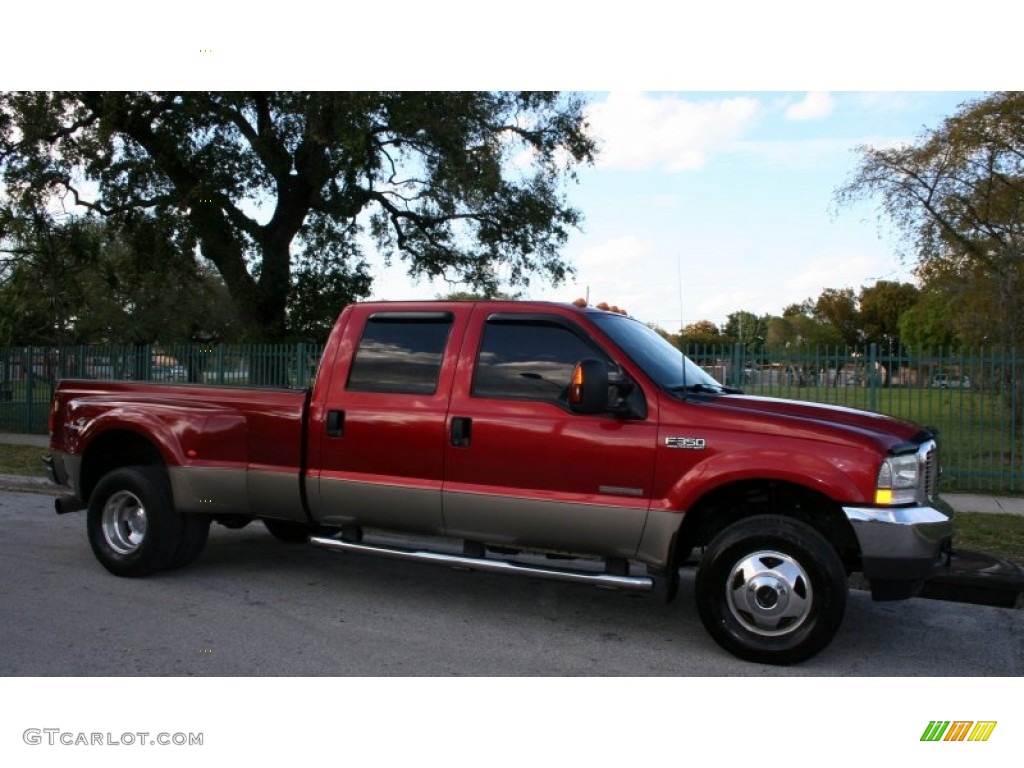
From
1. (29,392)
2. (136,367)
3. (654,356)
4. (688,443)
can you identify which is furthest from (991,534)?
(29,392)

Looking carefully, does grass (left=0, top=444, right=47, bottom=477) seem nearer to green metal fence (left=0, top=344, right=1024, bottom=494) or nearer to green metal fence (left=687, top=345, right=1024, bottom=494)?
green metal fence (left=0, top=344, right=1024, bottom=494)

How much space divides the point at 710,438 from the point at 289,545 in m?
4.65

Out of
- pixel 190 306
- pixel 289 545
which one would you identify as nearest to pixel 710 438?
pixel 289 545

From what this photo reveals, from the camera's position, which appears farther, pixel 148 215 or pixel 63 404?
pixel 148 215

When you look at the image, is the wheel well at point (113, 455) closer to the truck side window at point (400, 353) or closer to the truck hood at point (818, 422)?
the truck side window at point (400, 353)

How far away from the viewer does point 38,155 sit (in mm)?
20781

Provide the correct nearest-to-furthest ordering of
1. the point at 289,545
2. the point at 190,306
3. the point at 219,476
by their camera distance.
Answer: the point at 219,476, the point at 289,545, the point at 190,306

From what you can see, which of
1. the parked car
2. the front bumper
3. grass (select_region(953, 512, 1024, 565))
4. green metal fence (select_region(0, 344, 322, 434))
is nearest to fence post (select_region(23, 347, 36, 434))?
green metal fence (select_region(0, 344, 322, 434))

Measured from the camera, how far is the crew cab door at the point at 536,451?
17.5ft

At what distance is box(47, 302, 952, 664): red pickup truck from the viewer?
498 cm

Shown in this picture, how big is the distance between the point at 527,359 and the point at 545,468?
28.7 inches

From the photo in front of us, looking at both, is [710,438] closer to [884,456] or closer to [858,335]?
[884,456]

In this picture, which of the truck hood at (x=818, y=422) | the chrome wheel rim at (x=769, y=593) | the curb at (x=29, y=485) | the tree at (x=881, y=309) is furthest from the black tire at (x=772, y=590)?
the tree at (x=881, y=309)

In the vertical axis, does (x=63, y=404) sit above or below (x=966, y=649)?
above
